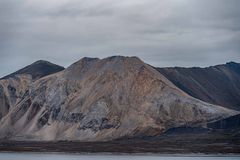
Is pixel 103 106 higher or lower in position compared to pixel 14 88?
lower

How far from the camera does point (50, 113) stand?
158 m

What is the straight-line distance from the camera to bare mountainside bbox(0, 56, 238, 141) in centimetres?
14175

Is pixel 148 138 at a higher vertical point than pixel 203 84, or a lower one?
lower

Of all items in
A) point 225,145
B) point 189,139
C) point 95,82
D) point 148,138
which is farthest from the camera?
point 95,82

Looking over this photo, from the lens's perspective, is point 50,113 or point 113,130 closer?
point 113,130

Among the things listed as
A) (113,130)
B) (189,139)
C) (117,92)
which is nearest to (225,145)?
(189,139)

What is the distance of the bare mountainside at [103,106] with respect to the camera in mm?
141750

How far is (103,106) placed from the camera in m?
147

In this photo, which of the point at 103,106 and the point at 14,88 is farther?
the point at 14,88

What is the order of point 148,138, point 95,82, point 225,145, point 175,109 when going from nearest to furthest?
point 225,145 < point 148,138 < point 175,109 < point 95,82

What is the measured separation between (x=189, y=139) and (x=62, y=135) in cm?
3650

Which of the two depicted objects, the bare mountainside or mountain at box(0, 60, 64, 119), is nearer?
the bare mountainside

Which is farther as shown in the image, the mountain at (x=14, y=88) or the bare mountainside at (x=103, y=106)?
the mountain at (x=14, y=88)

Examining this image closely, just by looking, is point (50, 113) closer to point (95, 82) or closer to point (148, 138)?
point (95, 82)
